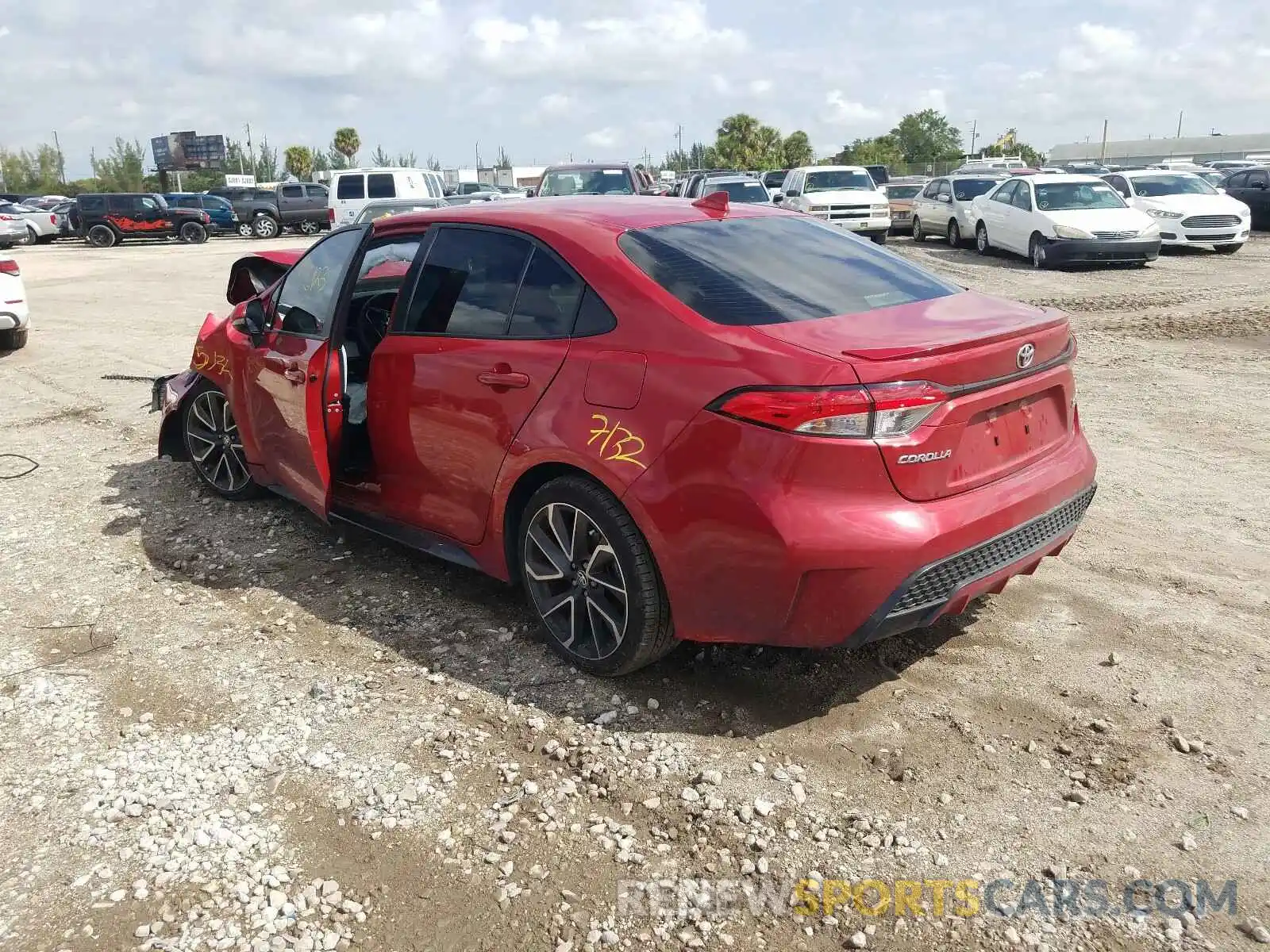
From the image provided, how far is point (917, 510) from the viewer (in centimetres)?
315

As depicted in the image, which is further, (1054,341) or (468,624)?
(468,624)

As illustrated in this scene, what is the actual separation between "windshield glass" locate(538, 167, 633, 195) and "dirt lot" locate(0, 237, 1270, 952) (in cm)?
1268

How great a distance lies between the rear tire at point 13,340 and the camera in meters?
12.0

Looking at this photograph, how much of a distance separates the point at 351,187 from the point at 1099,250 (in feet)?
52.2

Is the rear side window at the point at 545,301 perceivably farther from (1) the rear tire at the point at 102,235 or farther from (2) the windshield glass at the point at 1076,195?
(1) the rear tire at the point at 102,235

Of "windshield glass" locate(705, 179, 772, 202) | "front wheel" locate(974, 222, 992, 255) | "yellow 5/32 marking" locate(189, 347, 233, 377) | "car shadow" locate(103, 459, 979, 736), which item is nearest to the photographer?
"car shadow" locate(103, 459, 979, 736)

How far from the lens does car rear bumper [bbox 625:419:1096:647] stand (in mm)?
3074

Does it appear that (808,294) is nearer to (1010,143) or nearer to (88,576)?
(88,576)

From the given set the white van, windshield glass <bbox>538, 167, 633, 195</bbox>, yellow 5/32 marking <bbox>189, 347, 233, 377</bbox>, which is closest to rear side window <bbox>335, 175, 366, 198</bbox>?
the white van

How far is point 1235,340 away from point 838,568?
29.9 feet

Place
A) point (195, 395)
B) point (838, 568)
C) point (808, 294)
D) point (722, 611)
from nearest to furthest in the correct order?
point (838, 568) < point (722, 611) < point (808, 294) < point (195, 395)

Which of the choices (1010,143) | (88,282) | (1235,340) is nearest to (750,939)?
(1235,340)

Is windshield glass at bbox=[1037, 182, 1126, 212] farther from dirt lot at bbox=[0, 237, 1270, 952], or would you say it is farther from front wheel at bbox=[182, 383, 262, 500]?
front wheel at bbox=[182, 383, 262, 500]

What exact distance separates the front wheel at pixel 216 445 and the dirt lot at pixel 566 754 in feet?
1.43
